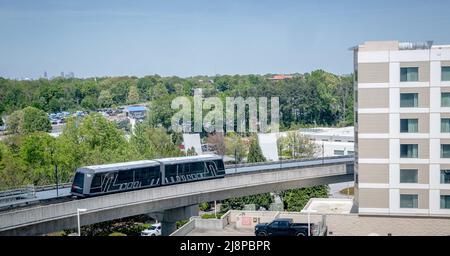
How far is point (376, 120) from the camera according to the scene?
25.0ft

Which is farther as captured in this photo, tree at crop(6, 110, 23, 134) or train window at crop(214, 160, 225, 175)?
tree at crop(6, 110, 23, 134)

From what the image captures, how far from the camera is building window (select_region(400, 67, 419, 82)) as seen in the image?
24.4 feet

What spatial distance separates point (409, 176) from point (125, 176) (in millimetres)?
4144

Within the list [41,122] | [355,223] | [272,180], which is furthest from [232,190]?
[41,122]

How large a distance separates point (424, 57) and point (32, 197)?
5601mm

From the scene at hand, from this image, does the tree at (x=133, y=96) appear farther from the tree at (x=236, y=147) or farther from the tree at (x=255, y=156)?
the tree at (x=255, y=156)

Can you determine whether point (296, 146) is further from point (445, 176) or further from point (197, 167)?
point (445, 176)

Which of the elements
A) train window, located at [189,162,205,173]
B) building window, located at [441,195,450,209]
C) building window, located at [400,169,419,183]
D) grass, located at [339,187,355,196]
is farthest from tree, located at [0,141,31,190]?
grass, located at [339,187,355,196]

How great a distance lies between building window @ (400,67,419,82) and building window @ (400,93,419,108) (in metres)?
0.20

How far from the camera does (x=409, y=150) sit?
7.53 meters

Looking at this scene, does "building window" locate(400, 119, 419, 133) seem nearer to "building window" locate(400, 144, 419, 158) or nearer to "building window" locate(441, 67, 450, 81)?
"building window" locate(400, 144, 419, 158)

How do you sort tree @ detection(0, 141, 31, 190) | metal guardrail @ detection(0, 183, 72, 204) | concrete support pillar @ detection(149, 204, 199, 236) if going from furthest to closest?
1. tree @ detection(0, 141, 31, 190)
2. concrete support pillar @ detection(149, 204, 199, 236)
3. metal guardrail @ detection(0, 183, 72, 204)

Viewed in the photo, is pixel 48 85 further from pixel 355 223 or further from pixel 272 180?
pixel 355 223

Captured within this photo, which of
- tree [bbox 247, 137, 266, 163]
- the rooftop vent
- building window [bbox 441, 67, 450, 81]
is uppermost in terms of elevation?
the rooftop vent
